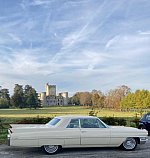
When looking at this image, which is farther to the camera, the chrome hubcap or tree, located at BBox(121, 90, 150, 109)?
tree, located at BBox(121, 90, 150, 109)

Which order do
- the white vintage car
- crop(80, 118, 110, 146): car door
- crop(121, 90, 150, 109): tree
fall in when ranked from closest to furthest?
the white vintage car < crop(80, 118, 110, 146): car door < crop(121, 90, 150, 109): tree

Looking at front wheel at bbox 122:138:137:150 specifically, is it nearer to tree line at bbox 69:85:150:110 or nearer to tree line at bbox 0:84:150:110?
tree line at bbox 69:85:150:110

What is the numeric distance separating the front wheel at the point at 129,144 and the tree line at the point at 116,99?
279ft

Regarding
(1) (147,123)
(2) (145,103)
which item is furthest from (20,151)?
(2) (145,103)

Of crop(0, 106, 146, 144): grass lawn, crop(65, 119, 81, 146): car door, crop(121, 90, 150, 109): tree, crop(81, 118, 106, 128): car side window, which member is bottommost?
crop(0, 106, 146, 144): grass lawn

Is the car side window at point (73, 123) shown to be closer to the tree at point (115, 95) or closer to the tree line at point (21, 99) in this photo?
the tree at point (115, 95)

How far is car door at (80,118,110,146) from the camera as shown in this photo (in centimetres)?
1098

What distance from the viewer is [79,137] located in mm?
10883

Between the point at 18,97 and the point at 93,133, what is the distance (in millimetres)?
124329

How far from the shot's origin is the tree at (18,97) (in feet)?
431

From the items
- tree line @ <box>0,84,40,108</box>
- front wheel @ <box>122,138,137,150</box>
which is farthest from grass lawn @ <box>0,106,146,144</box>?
tree line @ <box>0,84,40,108</box>

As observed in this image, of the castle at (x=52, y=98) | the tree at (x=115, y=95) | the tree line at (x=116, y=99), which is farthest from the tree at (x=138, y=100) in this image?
the castle at (x=52, y=98)

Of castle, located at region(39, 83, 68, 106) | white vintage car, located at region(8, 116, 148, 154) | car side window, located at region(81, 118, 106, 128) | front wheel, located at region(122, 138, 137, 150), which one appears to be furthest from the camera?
castle, located at region(39, 83, 68, 106)

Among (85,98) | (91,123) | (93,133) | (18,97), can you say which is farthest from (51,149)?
(85,98)
